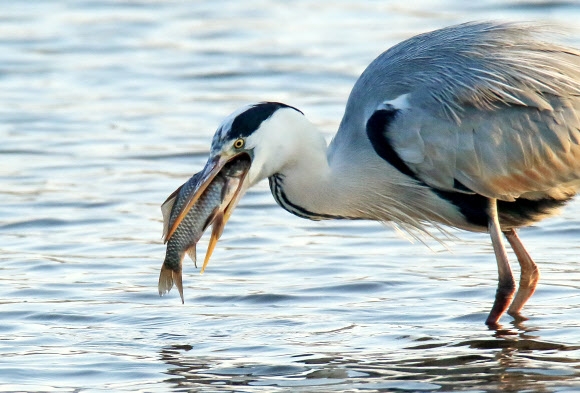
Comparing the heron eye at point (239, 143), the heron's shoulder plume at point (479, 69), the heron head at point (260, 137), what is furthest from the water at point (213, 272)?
the heron's shoulder plume at point (479, 69)

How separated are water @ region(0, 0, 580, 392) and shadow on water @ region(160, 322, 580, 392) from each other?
0.02m

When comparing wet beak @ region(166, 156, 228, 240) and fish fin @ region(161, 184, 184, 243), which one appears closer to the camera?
wet beak @ region(166, 156, 228, 240)

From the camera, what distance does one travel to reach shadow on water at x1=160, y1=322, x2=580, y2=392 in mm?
6738

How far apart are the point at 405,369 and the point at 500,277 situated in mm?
1328

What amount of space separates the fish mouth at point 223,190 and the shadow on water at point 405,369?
2.03 ft

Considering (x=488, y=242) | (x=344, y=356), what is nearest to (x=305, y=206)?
(x=344, y=356)

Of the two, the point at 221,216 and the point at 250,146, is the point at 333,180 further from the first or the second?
the point at 221,216

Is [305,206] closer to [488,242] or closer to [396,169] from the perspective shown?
[396,169]

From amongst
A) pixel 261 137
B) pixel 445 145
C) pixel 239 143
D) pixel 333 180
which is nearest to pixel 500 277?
pixel 445 145

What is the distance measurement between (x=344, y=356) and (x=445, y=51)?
2.09 m

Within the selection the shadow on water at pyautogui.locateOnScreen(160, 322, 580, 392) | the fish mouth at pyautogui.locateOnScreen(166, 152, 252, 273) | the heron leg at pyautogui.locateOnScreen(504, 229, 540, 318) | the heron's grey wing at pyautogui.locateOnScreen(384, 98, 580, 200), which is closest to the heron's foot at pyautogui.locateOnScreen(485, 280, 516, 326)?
the heron leg at pyautogui.locateOnScreen(504, 229, 540, 318)

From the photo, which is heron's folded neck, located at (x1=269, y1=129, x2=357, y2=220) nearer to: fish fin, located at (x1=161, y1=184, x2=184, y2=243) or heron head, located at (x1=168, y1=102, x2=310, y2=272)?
heron head, located at (x1=168, y1=102, x2=310, y2=272)

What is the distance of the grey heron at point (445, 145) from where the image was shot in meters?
7.67

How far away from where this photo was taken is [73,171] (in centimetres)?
1166
